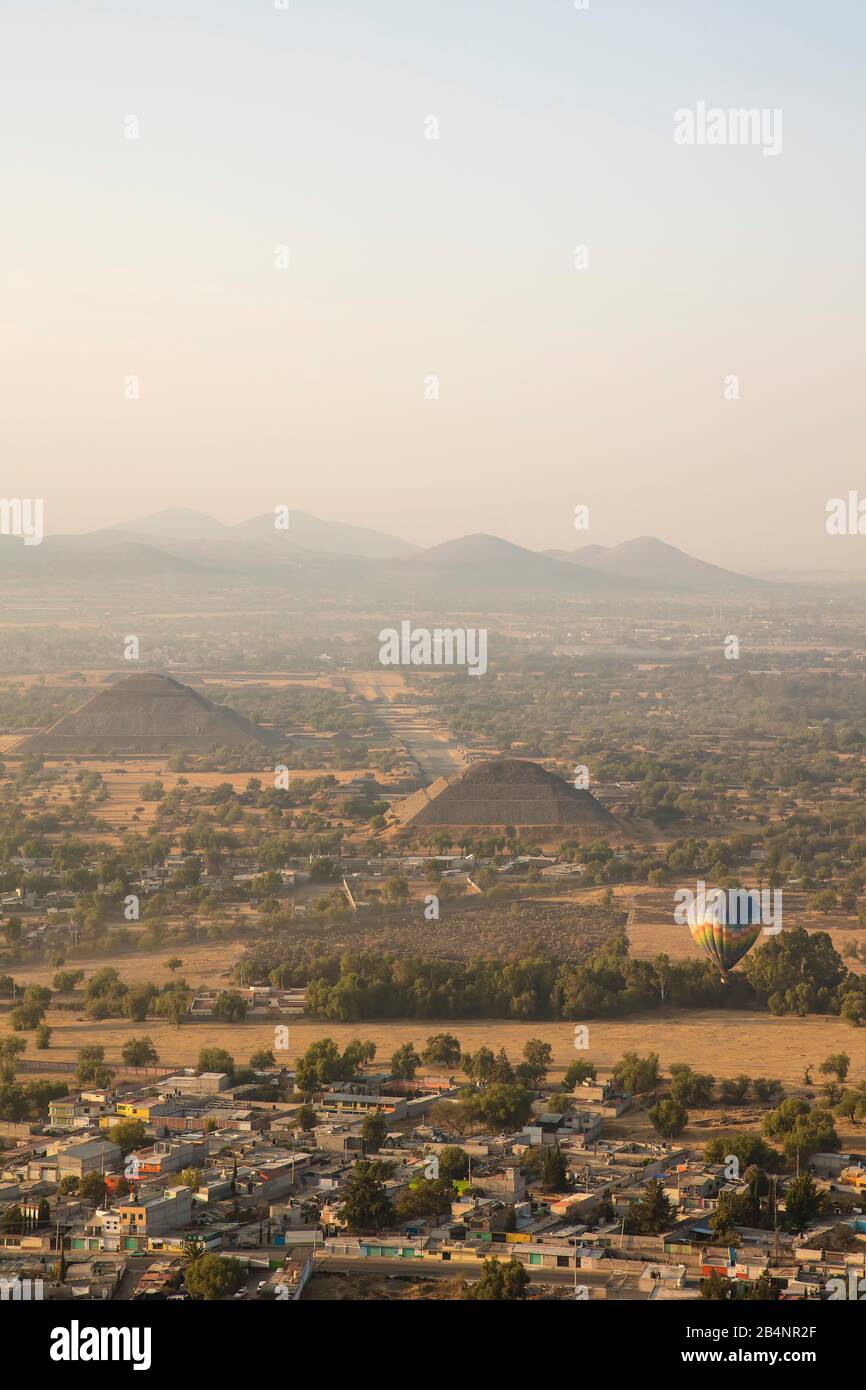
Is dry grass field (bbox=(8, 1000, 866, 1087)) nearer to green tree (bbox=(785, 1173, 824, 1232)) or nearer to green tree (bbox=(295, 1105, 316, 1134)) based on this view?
green tree (bbox=(295, 1105, 316, 1134))

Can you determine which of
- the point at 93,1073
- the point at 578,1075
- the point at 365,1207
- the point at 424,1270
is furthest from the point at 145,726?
the point at 424,1270

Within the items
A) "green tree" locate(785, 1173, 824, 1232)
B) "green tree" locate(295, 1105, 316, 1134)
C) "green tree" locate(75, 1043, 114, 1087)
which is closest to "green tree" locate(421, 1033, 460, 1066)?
"green tree" locate(295, 1105, 316, 1134)

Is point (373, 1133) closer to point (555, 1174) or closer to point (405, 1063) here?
point (555, 1174)

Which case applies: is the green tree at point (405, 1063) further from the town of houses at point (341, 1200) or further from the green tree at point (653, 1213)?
the green tree at point (653, 1213)

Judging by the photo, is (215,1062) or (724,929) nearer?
(215,1062)

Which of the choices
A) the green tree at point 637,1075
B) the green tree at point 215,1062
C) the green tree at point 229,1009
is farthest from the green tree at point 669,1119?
the green tree at point 229,1009
